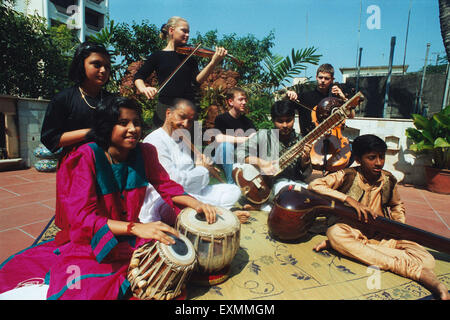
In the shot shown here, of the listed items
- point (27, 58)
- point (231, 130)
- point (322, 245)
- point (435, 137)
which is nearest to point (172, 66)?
point (231, 130)

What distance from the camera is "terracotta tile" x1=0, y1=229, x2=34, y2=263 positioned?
95.6 inches

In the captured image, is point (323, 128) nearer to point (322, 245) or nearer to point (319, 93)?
point (319, 93)

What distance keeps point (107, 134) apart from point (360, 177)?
2253 millimetres

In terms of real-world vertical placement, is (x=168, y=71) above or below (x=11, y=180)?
above

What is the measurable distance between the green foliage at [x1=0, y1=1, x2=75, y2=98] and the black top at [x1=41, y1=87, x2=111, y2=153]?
6329 mm

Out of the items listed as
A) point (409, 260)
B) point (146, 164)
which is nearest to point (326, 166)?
point (409, 260)

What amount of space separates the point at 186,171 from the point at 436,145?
15.8 ft

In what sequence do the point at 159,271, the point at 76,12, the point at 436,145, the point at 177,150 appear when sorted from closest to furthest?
the point at 159,271
the point at 177,150
the point at 436,145
the point at 76,12

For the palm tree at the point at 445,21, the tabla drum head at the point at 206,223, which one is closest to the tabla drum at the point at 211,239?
the tabla drum head at the point at 206,223

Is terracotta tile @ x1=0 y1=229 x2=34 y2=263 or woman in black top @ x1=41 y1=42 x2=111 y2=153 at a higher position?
woman in black top @ x1=41 y1=42 x2=111 y2=153

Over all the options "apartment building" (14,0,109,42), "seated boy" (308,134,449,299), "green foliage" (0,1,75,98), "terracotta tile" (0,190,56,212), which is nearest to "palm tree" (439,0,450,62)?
"seated boy" (308,134,449,299)

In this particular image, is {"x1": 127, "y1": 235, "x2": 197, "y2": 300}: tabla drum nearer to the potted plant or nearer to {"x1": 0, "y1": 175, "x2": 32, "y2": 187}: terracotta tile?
{"x1": 0, "y1": 175, "x2": 32, "y2": 187}: terracotta tile

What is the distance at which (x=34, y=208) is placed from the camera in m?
3.61
